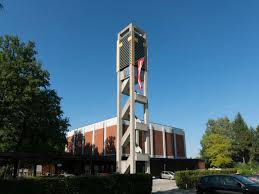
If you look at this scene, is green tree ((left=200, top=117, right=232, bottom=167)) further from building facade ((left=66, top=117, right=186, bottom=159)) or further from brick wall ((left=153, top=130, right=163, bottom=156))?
brick wall ((left=153, top=130, right=163, bottom=156))

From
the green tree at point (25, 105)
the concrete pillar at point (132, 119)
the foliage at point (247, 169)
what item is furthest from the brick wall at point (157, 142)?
the concrete pillar at point (132, 119)

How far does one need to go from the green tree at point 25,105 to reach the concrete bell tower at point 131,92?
10737 millimetres

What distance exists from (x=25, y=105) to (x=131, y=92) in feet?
44.8

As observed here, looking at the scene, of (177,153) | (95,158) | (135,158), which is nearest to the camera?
(135,158)

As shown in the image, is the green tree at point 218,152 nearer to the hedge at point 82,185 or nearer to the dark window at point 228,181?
the hedge at point 82,185

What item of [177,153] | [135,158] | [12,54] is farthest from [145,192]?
[177,153]

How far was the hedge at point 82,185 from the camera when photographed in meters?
14.5

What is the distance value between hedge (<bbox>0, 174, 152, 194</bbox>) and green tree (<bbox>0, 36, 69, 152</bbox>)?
66.6 ft

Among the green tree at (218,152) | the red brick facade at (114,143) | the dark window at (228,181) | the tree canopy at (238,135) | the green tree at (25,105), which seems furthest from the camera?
the tree canopy at (238,135)

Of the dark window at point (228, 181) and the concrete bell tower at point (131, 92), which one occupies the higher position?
the concrete bell tower at point (131, 92)

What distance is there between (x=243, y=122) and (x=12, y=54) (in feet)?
238

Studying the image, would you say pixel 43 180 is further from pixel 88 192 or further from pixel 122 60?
pixel 122 60

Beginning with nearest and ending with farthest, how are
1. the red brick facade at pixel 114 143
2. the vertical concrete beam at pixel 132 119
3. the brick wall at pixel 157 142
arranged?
1. the vertical concrete beam at pixel 132 119
2. the red brick facade at pixel 114 143
3. the brick wall at pixel 157 142

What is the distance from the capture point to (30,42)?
39.2 meters
